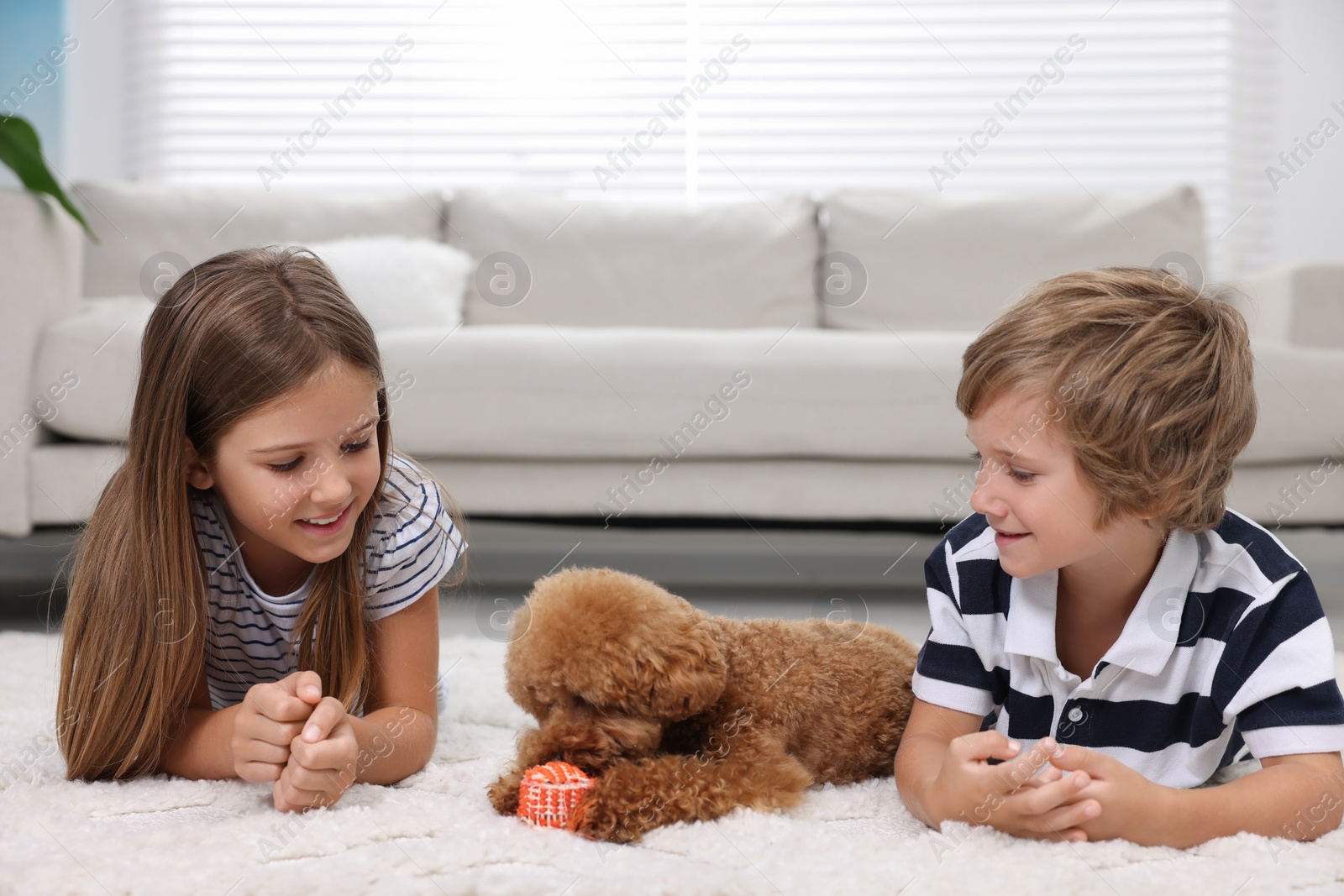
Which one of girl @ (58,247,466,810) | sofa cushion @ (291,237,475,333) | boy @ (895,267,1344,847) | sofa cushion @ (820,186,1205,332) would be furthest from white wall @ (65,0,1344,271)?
boy @ (895,267,1344,847)

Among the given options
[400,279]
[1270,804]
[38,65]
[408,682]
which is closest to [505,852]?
[408,682]

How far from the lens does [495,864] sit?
0.72 metres

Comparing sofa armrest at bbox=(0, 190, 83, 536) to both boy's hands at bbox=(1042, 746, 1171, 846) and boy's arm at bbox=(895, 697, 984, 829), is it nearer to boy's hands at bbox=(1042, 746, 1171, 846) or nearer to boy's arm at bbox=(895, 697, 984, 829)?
boy's arm at bbox=(895, 697, 984, 829)

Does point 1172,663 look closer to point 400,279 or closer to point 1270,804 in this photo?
point 1270,804

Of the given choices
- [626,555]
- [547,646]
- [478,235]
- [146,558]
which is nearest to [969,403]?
[547,646]

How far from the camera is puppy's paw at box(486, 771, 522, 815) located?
0.85m

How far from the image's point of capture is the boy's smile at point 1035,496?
33.8 inches

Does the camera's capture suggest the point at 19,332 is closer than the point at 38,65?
Yes

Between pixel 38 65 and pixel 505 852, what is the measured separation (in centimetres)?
344

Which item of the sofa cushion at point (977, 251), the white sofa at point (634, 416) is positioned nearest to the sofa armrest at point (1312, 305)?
the sofa cushion at point (977, 251)

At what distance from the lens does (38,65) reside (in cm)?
323

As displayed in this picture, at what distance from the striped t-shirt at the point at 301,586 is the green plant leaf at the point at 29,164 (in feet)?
4.07

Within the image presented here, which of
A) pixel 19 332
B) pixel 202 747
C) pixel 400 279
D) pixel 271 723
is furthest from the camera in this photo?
pixel 400 279

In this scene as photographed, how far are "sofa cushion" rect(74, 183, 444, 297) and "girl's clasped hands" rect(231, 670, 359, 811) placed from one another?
1879mm
